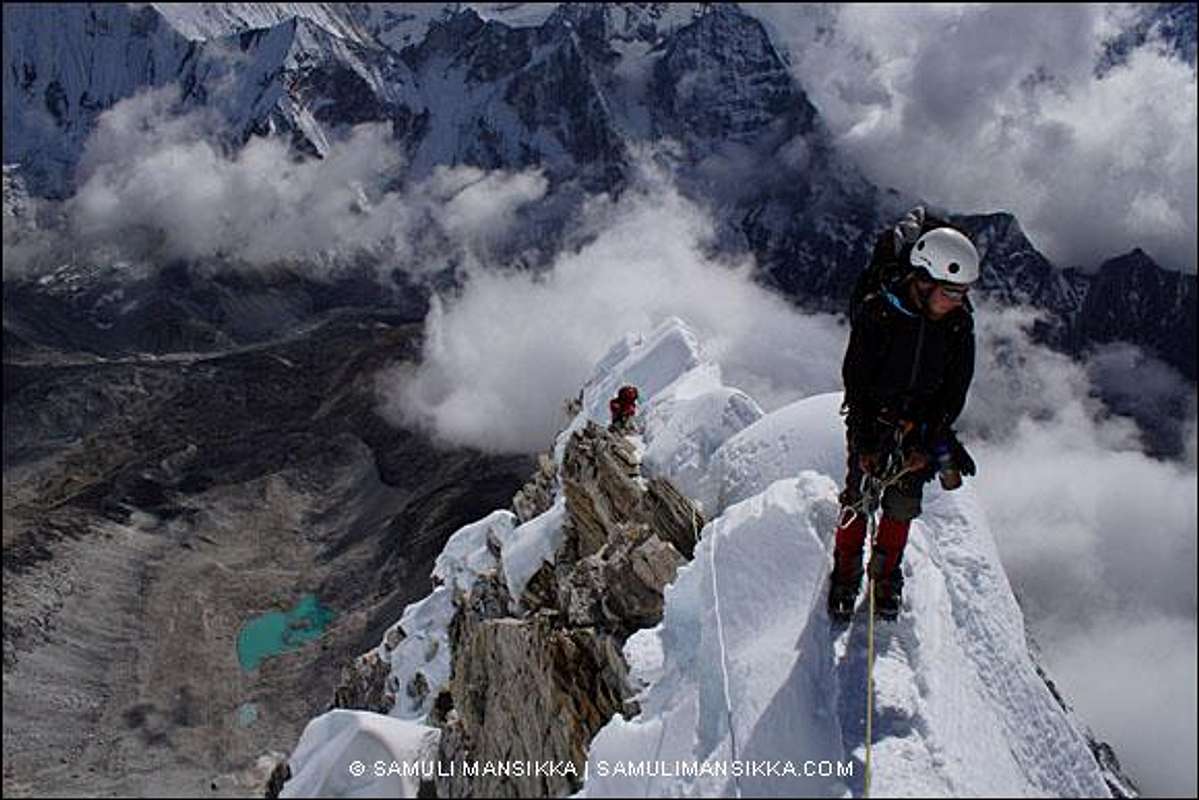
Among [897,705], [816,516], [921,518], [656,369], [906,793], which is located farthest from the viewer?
[656,369]

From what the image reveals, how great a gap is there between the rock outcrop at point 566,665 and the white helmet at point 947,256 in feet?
30.7

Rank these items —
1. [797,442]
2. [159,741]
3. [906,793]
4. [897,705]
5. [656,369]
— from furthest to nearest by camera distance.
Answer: [159,741] < [656,369] < [797,442] < [897,705] < [906,793]

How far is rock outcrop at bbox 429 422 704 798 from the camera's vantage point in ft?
64.4

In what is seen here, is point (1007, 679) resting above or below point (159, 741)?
below

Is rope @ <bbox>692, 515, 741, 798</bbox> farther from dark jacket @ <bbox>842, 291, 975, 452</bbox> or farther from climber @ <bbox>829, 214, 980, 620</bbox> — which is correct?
dark jacket @ <bbox>842, 291, 975, 452</bbox>

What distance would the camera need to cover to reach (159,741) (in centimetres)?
16012

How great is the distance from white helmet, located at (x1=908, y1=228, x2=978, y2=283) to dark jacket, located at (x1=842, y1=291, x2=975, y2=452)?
640 mm

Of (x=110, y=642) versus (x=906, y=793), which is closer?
(x=906, y=793)

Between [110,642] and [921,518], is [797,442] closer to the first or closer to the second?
[921,518]

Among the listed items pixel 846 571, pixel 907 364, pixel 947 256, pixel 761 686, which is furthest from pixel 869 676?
pixel 947 256

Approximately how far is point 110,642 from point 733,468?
19607 cm

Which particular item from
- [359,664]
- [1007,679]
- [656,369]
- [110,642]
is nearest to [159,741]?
[110,642]

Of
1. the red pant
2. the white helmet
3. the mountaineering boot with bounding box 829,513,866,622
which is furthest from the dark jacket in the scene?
the mountaineering boot with bounding box 829,513,866,622

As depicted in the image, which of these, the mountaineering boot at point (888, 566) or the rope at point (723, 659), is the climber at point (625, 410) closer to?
the rope at point (723, 659)
